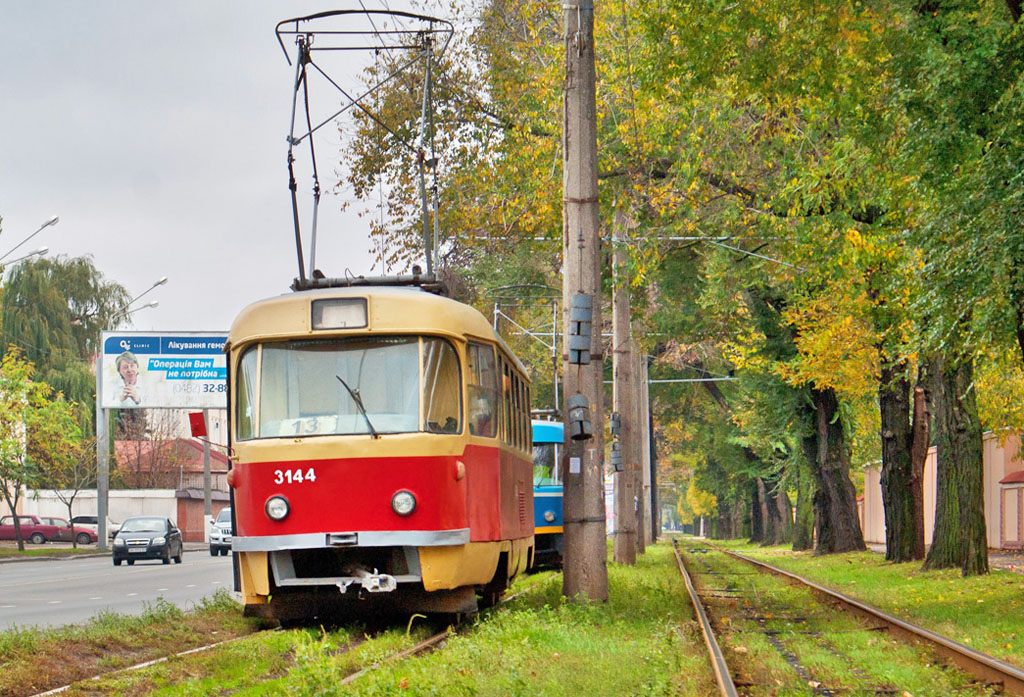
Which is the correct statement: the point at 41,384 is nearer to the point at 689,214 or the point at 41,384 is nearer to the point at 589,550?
the point at 689,214

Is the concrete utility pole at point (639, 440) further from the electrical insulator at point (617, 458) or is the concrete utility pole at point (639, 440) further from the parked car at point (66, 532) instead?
the parked car at point (66, 532)

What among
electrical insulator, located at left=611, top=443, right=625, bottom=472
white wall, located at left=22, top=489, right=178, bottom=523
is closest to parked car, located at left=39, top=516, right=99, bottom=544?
white wall, located at left=22, top=489, right=178, bottom=523

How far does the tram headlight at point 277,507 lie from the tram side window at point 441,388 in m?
1.52

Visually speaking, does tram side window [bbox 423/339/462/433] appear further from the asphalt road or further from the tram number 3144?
the asphalt road

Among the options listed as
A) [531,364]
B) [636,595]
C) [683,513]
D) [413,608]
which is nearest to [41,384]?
[531,364]

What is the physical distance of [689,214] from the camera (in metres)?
24.5

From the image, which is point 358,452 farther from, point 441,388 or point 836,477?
point 836,477

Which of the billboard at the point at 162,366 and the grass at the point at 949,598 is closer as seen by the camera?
the grass at the point at 949,598

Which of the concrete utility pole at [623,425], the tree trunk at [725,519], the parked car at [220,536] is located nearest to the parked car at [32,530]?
the parked car at [220,536]

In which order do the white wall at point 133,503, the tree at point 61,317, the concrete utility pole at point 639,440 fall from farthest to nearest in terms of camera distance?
the white wall at point 133,503, the tree at point 61,317, the concrete utility pole at point 639,440

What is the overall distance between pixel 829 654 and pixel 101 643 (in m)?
6.68

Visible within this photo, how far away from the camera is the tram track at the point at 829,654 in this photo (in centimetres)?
1036

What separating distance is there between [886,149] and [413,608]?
9.33 metres

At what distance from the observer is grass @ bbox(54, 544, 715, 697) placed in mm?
9234
